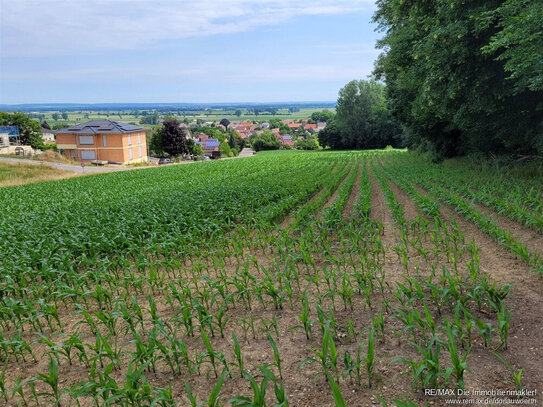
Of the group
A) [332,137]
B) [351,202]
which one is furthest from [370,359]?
[332,137]

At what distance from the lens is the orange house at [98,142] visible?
Answer: 59188 millimetres

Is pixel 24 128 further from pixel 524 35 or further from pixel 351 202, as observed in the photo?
pixel 524 35

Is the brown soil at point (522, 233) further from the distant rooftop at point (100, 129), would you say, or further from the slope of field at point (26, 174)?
the distant rooftop at point (100, 129)

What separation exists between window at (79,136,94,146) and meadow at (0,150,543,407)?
180ft

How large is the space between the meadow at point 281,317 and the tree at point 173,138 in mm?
65219

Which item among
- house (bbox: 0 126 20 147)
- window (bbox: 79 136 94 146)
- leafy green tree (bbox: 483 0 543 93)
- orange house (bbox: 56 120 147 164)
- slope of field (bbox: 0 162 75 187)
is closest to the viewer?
leafy green tree (bbox: 483 0 543 93)

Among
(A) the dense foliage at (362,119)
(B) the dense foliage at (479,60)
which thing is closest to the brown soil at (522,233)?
(B) the dense foliage at (479,60)

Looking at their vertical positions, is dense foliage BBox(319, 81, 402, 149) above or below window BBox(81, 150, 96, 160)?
above

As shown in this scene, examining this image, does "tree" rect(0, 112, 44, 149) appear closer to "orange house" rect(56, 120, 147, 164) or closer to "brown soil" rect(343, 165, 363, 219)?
"orange house" rect(56, 120, 147, 164)

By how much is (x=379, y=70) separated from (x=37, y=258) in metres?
24.1

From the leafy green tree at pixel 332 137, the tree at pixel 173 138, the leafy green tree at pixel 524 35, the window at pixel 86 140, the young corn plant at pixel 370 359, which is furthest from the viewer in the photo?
the leafy green tree at pixel 332 137

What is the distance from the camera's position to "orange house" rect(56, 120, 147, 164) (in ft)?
194

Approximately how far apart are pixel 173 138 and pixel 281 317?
7334 cm

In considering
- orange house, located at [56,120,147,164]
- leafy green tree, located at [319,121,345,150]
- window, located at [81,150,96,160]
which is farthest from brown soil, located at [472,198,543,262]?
leafy green tree, located at [319,121,345,150]
